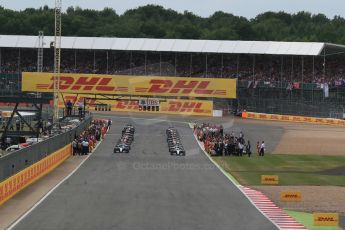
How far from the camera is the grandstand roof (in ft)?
291

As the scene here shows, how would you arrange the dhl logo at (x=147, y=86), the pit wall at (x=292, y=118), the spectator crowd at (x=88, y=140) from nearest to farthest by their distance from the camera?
the spectator crowd at (x=88, y=140) < the dhl logo at (x=147, y=86) < the pit wall at (x=292, y=118)

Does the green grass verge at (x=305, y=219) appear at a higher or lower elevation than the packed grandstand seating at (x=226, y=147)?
lower

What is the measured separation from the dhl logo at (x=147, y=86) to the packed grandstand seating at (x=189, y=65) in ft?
43.8

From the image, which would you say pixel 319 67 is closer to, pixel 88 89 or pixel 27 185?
pixel 88 89

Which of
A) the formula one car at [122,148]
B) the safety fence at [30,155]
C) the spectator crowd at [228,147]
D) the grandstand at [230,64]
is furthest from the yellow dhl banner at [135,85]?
the safety fence at [30,155]

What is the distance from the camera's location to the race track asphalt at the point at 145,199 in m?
21.7

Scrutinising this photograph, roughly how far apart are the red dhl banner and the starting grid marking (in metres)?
9.63

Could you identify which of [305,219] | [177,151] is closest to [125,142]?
[177,151]

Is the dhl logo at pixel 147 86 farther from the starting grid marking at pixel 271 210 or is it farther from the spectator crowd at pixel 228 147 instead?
the starting grid marking at pixel 271 210

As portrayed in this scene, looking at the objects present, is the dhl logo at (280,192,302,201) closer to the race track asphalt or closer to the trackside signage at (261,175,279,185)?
the race track asphalt

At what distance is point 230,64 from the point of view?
323 ft

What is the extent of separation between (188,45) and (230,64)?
8752 mm

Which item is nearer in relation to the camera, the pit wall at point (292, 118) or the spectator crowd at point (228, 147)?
the spectator crowd at point (228, 147)

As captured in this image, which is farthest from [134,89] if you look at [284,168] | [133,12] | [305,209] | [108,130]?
[133,12]
